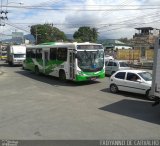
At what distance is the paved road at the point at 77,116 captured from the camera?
8.27 metres

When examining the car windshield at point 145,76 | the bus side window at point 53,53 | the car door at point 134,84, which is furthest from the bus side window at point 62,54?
the car windshield at point 145,76

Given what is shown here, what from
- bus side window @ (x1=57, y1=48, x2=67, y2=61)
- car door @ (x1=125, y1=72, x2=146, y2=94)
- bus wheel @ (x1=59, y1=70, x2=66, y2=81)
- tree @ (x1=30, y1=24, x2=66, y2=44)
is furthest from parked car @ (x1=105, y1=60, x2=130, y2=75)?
tree @ (x1=30, y1=24, x2=66, y2=44)

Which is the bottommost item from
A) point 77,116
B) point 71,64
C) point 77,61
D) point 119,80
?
point 77,116

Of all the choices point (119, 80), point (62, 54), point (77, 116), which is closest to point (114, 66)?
point (62, 54)

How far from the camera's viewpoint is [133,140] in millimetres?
7641

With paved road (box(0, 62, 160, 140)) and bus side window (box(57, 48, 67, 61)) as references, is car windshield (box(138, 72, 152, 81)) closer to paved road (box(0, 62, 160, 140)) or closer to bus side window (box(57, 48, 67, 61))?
paved road (box(0, 62, 160, 140))

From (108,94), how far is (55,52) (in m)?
8.26

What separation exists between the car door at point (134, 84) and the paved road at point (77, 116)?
37 centimetres

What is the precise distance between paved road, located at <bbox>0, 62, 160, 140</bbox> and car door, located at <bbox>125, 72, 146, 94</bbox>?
0.37m

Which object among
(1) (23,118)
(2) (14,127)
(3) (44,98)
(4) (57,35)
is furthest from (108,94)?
(4) (57,35)

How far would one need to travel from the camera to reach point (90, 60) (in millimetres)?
19453

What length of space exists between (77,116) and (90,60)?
938cm

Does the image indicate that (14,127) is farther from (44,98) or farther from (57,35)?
(57,35)

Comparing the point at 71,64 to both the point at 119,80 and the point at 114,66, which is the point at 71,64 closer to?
the point at 119,80
